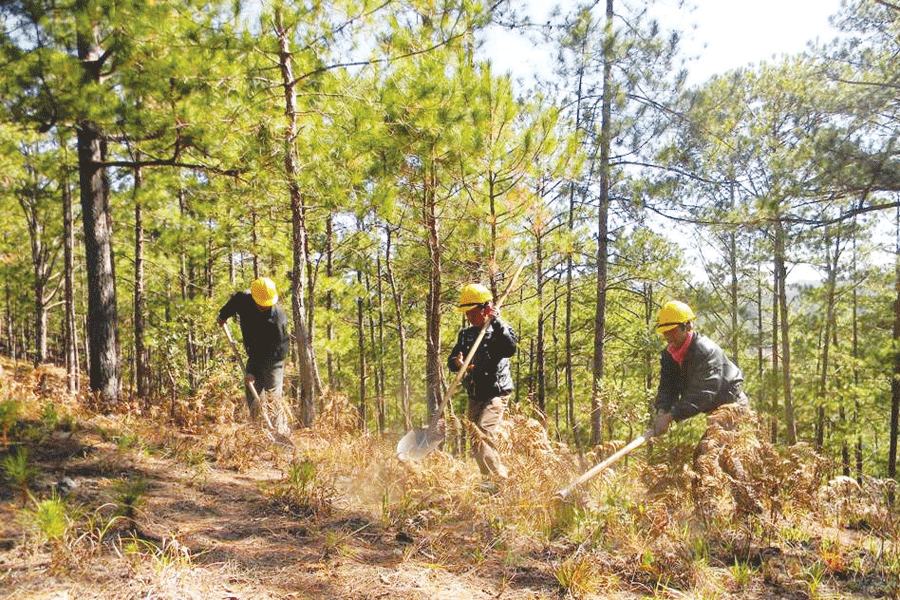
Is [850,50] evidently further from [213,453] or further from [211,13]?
[213,453]

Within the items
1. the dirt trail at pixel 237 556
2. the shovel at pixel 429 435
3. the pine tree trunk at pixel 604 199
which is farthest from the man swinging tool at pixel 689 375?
the pine tree trunk at pixel 604 199

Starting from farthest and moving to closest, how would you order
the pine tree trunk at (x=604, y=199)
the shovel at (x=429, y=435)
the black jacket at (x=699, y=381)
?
the pine tree trunk at (x=604, y=199) < the shovel at (x=429, y=435) < the black jacket at (x=699, y=381)

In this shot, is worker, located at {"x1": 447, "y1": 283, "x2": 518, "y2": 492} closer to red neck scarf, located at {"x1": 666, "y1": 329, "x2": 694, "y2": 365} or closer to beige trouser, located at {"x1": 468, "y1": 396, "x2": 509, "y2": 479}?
beige trouser, located at {"x1": 468, "y1": 396, "x2": 509, "y2": 479}

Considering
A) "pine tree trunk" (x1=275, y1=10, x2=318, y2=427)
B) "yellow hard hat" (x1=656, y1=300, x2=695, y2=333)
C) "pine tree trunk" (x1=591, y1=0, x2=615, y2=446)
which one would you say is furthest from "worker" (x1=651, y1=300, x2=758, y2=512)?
"pine tree trunk" (x1=591, y1=0, x2=615, y2=446)

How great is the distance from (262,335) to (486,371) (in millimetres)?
2746

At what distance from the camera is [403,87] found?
5945 mm

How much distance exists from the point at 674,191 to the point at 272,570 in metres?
9.45

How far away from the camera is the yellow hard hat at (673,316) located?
4211mm

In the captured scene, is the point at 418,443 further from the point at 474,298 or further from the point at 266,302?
the point at 266,302

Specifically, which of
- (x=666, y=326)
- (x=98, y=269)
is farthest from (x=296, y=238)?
(x=666, y=326)

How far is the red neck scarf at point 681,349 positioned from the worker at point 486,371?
4.65ft

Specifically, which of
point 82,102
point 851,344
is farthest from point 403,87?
point 851,344

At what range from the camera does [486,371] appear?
15.0 ft

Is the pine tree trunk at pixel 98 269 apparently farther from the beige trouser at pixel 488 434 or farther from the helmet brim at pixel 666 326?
the helmet brim at pixel 666 326
